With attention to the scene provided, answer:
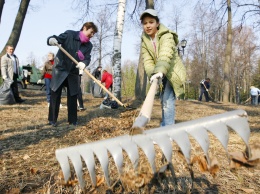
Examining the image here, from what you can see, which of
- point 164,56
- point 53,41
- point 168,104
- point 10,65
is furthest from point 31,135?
point 10,65

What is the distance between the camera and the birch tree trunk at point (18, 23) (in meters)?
12.0

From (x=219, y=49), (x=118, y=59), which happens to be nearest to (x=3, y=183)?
(x=118, y=59)

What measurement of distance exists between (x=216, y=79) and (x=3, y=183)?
43.7 m

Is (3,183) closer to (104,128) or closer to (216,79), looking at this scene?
(104,128)

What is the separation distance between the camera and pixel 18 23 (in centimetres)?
1239

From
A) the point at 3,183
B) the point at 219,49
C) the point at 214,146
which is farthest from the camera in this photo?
the point at 219,49

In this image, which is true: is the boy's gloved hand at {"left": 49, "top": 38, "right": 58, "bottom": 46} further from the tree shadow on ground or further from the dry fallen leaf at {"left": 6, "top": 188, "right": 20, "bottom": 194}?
the dry fallen leaf at {"left": 6, "top": 188, "right": 20, "bottom": 194}

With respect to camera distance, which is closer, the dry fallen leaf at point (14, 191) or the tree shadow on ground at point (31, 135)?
the dry fallen leaf at point (14, 191)

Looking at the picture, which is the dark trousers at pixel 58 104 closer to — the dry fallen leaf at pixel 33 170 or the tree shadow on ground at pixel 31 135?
the tree shadow on ground at pixel 31 135

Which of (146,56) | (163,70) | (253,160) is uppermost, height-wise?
(146,56)

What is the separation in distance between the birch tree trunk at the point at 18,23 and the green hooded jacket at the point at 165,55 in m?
10.2

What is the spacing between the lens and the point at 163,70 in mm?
2383

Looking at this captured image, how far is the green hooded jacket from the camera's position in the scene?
2.83 metres

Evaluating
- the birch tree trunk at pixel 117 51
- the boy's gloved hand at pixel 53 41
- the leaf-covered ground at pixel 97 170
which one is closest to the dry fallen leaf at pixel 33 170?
the leaf-covered ground at pixel 97 170
